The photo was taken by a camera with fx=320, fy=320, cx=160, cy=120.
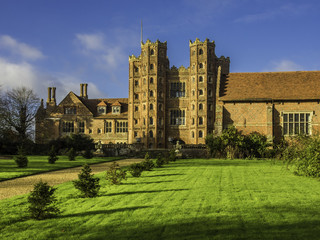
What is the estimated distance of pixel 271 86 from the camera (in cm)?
3806

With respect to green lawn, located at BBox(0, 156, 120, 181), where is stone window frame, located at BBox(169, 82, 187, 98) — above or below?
above

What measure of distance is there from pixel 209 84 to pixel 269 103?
1061 centimetres

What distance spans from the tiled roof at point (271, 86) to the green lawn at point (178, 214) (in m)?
25.9

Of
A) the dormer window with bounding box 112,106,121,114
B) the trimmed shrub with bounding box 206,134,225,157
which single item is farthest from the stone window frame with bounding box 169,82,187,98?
the trimmed shrub with bounding box 206,134,225,157

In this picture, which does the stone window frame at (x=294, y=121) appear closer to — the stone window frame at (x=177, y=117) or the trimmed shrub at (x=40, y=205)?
the stone window frame at (x=177, y=117)

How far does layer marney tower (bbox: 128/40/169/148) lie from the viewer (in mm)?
45844

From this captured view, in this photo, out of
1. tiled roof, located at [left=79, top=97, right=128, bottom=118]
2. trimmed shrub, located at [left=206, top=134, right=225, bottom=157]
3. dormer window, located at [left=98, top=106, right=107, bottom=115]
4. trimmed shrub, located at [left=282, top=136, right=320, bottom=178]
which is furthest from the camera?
dormer window, located at [left=98, top=106, right=107, bottom=115]

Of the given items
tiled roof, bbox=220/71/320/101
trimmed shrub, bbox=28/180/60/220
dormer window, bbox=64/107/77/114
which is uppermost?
tiled roof, bbox=220/71/320/101

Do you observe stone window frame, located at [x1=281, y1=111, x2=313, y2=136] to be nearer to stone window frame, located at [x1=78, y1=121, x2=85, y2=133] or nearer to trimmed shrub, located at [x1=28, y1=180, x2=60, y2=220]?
stone window frame, located at [x1=78, y1=121, x2=85, y2=133]

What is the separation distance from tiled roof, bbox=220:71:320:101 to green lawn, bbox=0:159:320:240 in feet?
85.1

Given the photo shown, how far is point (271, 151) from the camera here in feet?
108

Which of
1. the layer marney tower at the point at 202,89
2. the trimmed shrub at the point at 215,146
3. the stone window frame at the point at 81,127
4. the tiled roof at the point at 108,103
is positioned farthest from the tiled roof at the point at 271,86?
the stone window frame at the point at 81,127

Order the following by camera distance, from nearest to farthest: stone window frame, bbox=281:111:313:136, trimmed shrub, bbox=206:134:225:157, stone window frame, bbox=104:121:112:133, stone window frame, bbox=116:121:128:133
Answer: trimmed shrub, bbox=206:134:225:157 < stone window frame, bbox=281:111:313:136 < stone window frame, bbox=116:121:128:133 < stone window frame, bbox=104:121:112:133

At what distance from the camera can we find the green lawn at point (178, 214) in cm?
677
